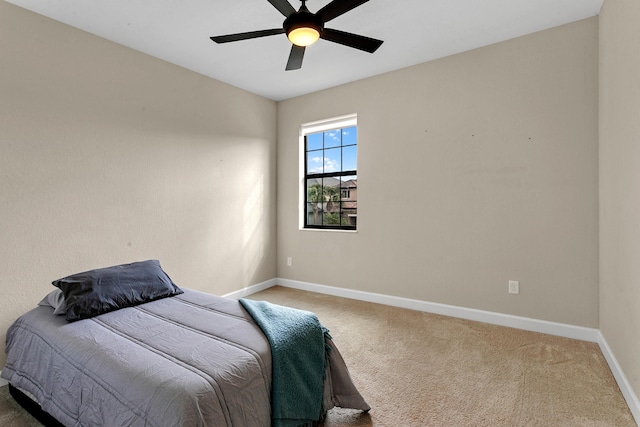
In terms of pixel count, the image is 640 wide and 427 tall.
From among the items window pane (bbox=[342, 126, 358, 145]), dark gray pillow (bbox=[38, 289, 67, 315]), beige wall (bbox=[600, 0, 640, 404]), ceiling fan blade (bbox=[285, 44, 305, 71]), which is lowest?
dark gray pillow (bbox=[38, 289, 67, 315])

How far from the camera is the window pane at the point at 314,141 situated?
4529 mm

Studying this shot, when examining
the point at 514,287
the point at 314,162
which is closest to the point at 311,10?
the point at 314,162

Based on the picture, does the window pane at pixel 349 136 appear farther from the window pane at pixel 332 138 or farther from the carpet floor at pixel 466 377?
the carpet floor at pixel 466 377

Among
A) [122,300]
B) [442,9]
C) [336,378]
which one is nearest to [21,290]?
[122,300]

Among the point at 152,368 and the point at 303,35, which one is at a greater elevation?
the point at 303,35

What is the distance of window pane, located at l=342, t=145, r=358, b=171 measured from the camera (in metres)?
4.18

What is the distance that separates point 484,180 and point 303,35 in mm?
2225

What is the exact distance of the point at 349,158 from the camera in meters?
4.24

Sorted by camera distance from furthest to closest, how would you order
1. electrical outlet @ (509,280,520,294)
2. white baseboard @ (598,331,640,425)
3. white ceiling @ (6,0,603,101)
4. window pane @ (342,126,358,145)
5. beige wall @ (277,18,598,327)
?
window pane @ (342,126,358,145) → electrical outlet @ (509,280,520,294) → beige wall @ (277,18,598,327) → white ceiling @ (6,0,603,101) → white baseboard @ (598,331,640,425)

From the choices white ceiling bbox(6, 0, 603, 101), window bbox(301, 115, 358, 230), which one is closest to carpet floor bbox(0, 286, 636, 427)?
window bbox(301, 115, 358, 230)

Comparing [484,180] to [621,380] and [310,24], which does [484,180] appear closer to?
[621,380]

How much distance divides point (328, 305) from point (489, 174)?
2223 mm

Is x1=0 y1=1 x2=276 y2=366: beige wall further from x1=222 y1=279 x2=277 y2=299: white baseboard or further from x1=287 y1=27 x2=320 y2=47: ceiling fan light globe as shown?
x1=287 y1=27 x2=320 y2=47: ceiling fan light globe

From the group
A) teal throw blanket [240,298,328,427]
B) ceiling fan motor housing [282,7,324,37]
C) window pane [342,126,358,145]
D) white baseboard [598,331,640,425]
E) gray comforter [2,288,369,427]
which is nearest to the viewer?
gray comforter [2,288,369,427]
